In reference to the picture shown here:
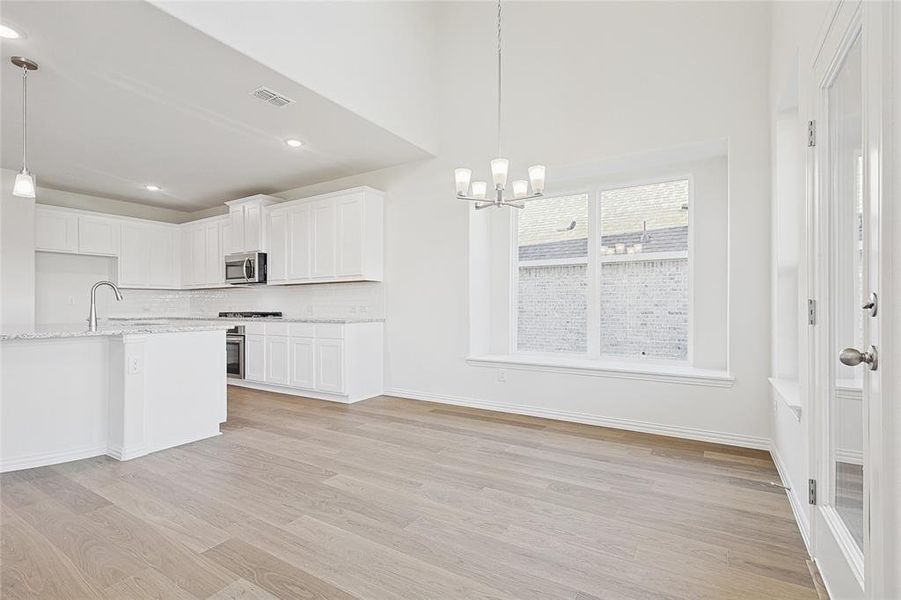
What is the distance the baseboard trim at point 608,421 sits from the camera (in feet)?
11.0

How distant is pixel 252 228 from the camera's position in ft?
19.7

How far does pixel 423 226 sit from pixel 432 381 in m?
1.65

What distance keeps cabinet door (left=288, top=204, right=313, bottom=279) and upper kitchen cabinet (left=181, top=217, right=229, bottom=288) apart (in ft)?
4.94

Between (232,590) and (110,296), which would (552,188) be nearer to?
(232,590)

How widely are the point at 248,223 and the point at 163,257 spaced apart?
1986 millimetres

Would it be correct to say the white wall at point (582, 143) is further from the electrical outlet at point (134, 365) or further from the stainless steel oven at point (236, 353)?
the electrical outlet at point (134, 365)

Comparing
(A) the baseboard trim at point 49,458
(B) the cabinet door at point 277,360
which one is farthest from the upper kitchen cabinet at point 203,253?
(A) the baseboard trim at point 49,458

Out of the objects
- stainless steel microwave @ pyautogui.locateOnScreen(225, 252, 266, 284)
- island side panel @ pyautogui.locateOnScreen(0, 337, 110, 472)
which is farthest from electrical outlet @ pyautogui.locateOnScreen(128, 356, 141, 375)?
stainless steel microwave @ pyautogui.locateOnScreen(225, 252, 266, 284)

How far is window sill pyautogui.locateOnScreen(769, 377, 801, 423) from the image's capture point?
87.4 inches

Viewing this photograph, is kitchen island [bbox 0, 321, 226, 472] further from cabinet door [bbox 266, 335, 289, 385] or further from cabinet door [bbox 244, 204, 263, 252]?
cabinet door [bbox 244, 204, 263, 252]

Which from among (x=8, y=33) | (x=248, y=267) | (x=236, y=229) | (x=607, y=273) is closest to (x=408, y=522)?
(x=607, y=273)

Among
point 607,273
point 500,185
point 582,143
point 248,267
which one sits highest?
point 582,143

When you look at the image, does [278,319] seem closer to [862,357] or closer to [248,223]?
[248,223]

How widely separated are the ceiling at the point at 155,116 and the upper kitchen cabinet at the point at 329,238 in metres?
0.41
